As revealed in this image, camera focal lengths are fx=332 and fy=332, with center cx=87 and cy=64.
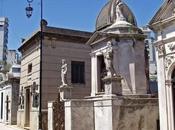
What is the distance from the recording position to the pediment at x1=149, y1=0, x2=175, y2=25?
42.6ft

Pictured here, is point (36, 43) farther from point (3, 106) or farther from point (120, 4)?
point (3, 106)

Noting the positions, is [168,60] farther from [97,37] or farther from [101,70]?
[101,70]

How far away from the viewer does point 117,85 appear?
1409 centimetres

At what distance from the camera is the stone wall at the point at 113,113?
13.8 m

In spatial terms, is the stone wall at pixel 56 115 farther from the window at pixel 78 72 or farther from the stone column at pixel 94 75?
the window at pixel 78 72

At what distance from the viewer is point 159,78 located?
1339cm

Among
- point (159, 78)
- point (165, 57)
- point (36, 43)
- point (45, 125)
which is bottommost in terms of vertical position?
point (45, 125)

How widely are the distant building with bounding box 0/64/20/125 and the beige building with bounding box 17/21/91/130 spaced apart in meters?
6.62

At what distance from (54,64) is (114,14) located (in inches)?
251

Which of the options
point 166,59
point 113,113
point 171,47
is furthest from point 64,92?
point 171,47

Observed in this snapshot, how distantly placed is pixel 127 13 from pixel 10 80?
17022 mm

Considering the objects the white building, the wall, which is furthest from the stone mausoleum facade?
the wall

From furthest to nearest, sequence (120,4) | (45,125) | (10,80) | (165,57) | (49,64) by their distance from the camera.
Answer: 1. (10,80)
2. (49,64)
3. (45,125)
4. (120,4)
5. (165,57)

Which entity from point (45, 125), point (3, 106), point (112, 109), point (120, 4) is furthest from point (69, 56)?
point (3, 106)
